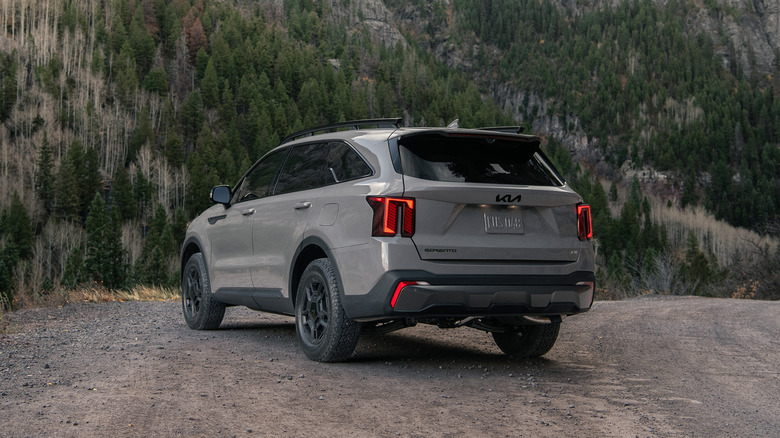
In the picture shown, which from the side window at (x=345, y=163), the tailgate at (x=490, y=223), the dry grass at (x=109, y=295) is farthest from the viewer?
the dry grass at (x=109, y=295)

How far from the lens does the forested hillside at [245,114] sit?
77.9 m

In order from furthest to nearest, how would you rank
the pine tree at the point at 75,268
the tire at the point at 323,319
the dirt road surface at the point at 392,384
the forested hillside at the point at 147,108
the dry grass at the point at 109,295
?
the forested hillside at the point at 147,108
the pine tree at the point at 75,268
the dry grass at the point at 109,295
the tire at the point at 323,319
the dirt road surface at the point at 392,384

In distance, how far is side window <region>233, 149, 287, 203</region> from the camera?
7107 millimetres

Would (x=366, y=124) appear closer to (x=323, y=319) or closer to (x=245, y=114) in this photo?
(x=323, y=319)

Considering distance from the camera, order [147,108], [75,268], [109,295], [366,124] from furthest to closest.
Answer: [147,108] < [75,268] < [109,295] < [366,124]

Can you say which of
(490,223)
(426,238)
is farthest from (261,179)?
(490,223)

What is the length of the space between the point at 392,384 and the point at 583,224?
1996 mm

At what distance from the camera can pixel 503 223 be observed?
5371 millimetres

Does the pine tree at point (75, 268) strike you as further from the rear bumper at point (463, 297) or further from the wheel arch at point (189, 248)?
the rear bumper at point (463, 297)

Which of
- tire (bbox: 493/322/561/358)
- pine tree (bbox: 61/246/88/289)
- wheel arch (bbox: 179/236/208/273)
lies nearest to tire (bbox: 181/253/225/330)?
wheel arch (bbox: 179/236/208/273)

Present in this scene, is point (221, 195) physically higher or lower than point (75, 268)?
higher

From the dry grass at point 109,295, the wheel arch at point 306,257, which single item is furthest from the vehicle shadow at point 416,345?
the dry grass at point 109,295

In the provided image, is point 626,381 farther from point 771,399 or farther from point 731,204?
point 731,204

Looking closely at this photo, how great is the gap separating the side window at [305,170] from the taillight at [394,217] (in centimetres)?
96
